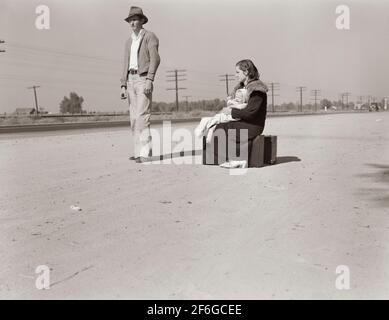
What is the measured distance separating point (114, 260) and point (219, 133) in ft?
Answer: 13.8

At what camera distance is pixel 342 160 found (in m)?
7.93

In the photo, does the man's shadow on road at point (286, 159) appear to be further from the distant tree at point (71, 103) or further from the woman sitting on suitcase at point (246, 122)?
the distant tree at point (71, 103)

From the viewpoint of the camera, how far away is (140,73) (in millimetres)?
7574

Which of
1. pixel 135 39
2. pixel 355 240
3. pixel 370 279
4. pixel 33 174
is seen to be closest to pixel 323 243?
pixel 355 240

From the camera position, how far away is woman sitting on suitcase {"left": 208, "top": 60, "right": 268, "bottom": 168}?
7082 mm

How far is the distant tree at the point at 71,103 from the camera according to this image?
503 ft

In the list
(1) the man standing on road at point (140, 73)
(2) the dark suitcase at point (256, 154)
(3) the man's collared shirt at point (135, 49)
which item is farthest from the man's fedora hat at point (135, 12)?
(2) the dark suitcase at point (256, 154)

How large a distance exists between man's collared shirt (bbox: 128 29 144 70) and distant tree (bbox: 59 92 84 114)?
488 ft

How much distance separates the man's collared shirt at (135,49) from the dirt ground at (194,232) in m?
1.81

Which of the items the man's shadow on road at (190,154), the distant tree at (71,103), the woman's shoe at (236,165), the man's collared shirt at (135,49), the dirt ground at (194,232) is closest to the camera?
the dirt ground at (194,232)

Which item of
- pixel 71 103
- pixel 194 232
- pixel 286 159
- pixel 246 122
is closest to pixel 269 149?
pixel 246 122

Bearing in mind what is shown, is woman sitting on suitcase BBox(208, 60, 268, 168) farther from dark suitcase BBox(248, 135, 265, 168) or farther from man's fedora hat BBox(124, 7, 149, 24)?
man's fedora hat BBox(124, 7, 149, 24)

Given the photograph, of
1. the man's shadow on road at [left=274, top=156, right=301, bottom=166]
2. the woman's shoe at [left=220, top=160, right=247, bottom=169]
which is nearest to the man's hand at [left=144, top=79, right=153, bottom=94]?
the woman's shoe at [left=220, top=160, right=247, bottom=169]
